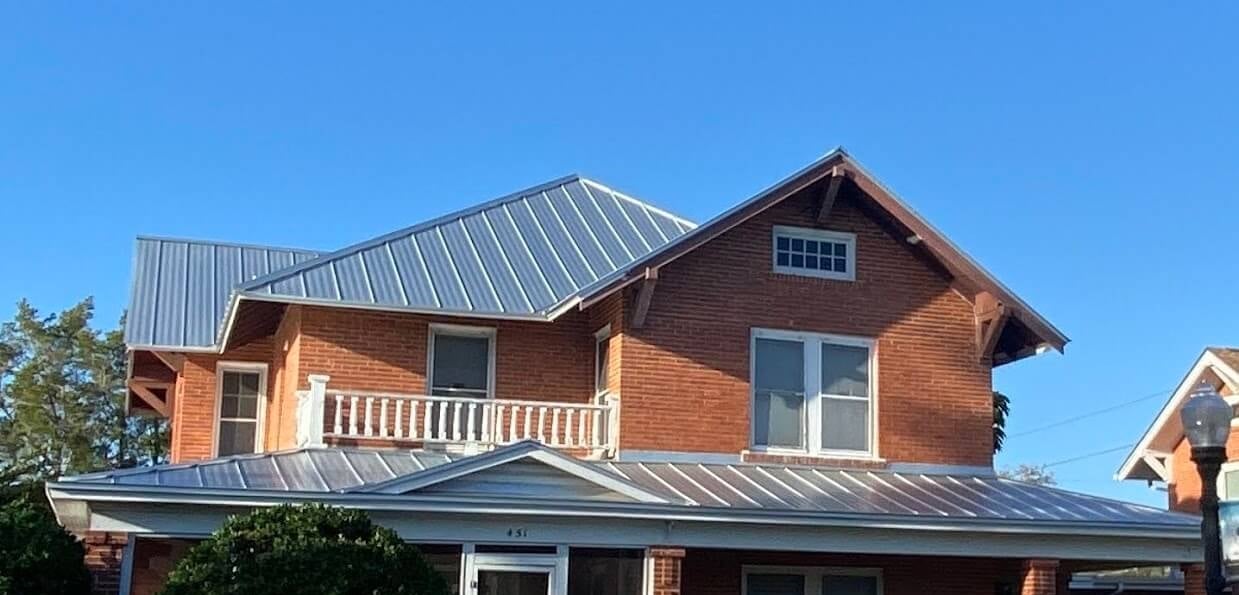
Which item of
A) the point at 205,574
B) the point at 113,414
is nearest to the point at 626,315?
the point at 205,574

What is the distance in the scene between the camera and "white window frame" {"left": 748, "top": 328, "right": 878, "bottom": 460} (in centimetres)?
2059

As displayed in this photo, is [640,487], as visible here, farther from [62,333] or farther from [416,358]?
[62,333]

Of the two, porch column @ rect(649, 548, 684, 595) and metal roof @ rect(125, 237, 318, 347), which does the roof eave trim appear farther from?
metal roof @ rect(125, 237, 318, 347)

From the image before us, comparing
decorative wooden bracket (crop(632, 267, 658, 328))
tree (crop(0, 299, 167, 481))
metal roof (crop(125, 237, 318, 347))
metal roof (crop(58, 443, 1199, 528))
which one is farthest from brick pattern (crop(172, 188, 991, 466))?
tree (crop(0, 299, 167, 481))

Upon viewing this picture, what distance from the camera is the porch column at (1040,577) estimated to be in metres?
18.6

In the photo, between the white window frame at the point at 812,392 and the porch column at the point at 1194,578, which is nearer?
the porch column at the point at 1194,578

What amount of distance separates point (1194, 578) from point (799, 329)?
576 cm

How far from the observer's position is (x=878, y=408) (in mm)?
21000

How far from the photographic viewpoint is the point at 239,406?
23719mm

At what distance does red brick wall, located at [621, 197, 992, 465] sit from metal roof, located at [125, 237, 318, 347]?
6.83 metres

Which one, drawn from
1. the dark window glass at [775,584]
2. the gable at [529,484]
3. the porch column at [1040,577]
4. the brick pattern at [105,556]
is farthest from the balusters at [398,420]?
the porch column at [1040,577]

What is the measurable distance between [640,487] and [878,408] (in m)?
4.82

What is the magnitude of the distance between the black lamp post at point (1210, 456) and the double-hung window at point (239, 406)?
15.4 m

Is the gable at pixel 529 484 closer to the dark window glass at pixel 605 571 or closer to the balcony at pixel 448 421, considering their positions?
the dark window glass at pixel 605 571
